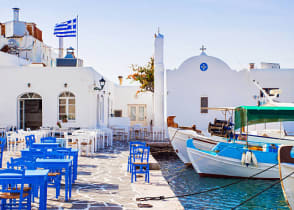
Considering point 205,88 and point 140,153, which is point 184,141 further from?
point 205,88

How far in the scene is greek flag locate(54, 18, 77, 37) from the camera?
822 inches

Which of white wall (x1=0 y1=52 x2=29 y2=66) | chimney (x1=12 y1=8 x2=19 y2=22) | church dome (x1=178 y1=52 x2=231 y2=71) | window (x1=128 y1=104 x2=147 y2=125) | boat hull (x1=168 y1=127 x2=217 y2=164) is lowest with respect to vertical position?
boat hull (x1=168 y1=127 x2=217 y2=164)

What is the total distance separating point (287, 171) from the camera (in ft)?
26.5

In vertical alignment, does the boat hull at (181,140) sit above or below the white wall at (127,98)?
below

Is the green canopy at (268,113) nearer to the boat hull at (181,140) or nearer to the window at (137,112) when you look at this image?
the boat hull at (181,140)

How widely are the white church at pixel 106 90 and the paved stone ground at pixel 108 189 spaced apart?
6595 millimetres

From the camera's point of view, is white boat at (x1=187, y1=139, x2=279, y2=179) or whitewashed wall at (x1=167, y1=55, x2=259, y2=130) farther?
whitewashed wall at (x1=167, y1=55, x2=259, y2=130)

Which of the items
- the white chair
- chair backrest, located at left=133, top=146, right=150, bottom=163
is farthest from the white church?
chair backrest, located at left=133, top=146, right=150, bottom=163

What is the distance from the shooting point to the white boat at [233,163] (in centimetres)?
1268

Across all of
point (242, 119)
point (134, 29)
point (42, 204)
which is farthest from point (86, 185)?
point (134, 29)

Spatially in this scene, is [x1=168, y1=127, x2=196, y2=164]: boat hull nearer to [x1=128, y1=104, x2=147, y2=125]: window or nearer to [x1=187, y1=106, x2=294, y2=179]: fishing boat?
[x1=187, y1=106, x2=294, y2=179]: fishing boat

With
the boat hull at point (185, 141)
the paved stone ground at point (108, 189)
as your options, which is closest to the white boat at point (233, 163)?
the boat hull at point (185, 141)

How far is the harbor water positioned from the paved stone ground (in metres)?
1.06

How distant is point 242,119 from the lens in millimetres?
13016
